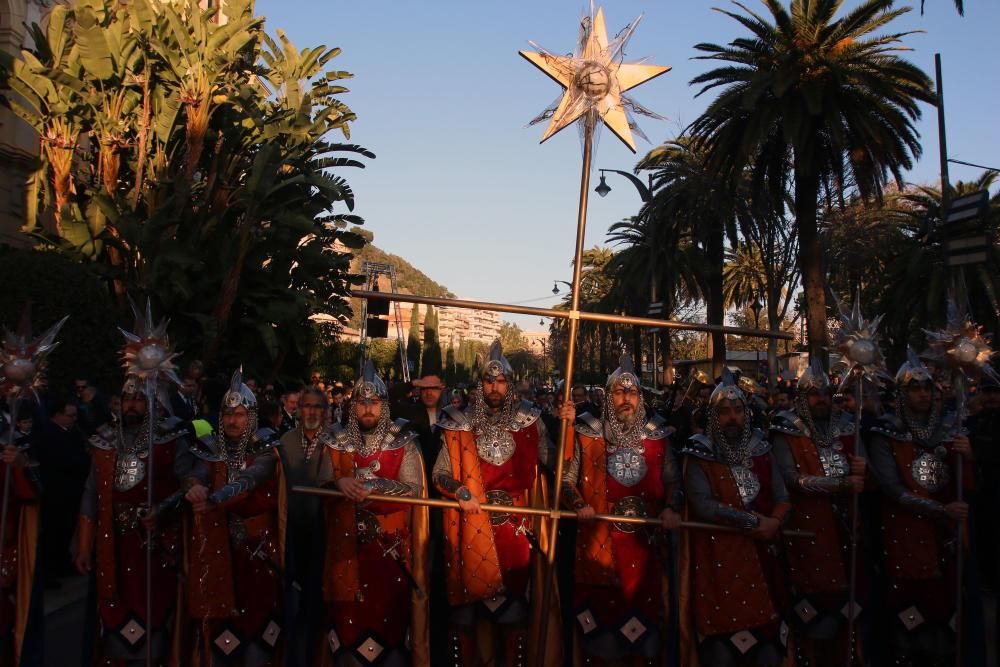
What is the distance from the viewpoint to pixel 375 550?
6.15 metres

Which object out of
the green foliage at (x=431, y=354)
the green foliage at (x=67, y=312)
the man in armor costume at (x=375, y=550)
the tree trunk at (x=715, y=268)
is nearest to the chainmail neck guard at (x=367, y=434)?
the man in armor costume at (x=375, y=550)

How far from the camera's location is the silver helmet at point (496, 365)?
6402mm

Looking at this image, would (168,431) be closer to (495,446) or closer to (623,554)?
(495,446)

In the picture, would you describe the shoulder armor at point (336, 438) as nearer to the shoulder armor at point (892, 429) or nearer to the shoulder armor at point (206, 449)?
the shoulder armor at point (206, 449)

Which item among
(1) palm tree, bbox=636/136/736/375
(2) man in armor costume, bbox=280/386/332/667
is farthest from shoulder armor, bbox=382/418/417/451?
(1) palm tree, bbox=636/136/736/375

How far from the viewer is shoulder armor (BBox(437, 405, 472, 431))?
21.1 feet

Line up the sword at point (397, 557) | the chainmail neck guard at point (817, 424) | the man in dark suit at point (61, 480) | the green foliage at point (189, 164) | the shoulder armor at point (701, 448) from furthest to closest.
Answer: the green foliage at point (189, 164) < the man in dark suit at point (61, 480) < the chainmail neck guard at point (817, 424) < the sword at point (397, 557) < the shoulder armor at point (701, 448)

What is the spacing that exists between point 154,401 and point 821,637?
15.6ft

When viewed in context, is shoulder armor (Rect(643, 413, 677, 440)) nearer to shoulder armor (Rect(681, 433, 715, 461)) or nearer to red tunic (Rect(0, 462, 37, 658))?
shoulder armor (Rect(681, 433, 715, 461))

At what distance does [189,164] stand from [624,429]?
15.5 meters

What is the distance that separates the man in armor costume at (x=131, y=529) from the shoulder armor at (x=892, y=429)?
485cm

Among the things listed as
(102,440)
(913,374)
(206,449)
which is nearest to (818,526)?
(913,374)

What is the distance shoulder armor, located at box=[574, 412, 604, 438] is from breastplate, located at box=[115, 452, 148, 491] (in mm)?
2928

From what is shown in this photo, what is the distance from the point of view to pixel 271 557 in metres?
6.20
